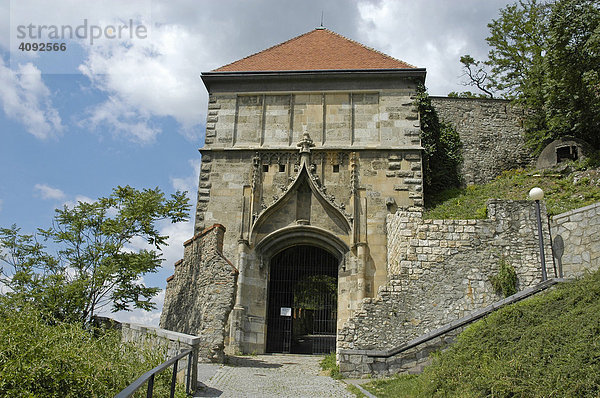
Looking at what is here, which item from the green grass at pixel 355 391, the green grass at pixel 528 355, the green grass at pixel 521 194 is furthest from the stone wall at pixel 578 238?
→ the green grass at pixel 355 391

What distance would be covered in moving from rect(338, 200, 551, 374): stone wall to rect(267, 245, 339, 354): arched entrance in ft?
14.5

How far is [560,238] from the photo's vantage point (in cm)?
1186

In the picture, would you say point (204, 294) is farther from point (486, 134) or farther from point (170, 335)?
point (486, 134)

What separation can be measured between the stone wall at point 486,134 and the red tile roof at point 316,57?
4686 millimetres

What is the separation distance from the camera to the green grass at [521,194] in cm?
1434

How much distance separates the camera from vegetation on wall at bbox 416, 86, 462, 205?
17.3 m

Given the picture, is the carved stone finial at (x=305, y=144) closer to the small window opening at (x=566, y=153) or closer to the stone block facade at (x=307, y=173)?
the stone block facade at (x=307, y=173)

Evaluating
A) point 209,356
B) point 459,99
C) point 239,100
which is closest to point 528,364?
point 209,356

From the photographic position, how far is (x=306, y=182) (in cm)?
1634

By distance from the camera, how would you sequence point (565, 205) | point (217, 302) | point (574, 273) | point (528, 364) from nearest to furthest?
point (528, 364) → point (574, 273) → point (217, 302) → point (565, 205)

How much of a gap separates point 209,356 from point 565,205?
989 centimetres

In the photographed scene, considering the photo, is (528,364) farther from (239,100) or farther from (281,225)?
(239,100)

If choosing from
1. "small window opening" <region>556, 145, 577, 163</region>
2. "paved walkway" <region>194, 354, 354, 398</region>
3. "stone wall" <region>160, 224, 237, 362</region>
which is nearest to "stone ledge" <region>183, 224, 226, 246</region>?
"stone wall" <region>160, 224, 237, 362</region>

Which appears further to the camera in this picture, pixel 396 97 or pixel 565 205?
pixel 396 97
